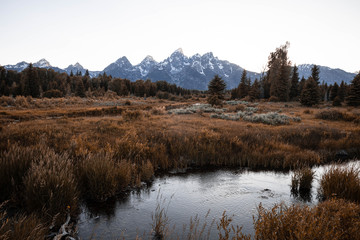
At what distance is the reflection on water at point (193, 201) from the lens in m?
4.45

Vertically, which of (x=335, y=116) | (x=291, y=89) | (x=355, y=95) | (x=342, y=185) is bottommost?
(x=342, y=185)

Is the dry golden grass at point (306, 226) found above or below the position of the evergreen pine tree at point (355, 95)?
below

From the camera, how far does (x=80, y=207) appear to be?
4.97 meters

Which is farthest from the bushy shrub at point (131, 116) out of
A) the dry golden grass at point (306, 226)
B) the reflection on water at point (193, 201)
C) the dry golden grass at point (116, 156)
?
the dry golden grass at point (306, 226)

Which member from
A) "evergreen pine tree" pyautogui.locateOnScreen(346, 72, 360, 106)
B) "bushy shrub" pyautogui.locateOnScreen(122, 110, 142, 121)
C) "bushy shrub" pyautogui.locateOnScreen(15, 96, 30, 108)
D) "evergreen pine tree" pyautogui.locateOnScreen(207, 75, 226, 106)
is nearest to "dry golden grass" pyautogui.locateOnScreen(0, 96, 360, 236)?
"bushy shrub" pyautogui.locateOnScreen(122, 110, 142, 121)

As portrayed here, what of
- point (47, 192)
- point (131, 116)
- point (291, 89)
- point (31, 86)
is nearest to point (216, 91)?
point (131, 116)

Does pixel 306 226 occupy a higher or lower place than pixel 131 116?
lower

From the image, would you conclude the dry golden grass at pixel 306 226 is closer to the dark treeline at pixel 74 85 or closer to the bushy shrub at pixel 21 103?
the bushy shrub at pixel 21 103

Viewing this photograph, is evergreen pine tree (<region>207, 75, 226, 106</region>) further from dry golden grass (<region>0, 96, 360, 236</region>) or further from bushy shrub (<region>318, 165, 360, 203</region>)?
bushy shrub (<region>318, 165, 360, 203</region>)

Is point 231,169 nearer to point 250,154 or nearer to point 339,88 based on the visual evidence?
point 250,154

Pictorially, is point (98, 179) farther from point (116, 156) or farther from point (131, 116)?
point (131, 116)

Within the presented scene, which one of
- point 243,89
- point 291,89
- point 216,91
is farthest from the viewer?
point 243,89

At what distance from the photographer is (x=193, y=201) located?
5.77m

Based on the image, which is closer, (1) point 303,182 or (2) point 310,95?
(1) point 303,182
